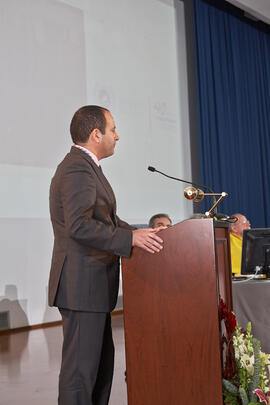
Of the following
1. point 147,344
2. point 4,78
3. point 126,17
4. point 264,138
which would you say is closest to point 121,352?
point 147,344

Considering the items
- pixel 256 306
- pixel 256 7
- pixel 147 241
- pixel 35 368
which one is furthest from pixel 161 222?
pixel 256 7

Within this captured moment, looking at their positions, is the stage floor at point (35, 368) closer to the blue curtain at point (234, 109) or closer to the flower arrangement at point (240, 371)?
the flower arrangement at point (240, 371)

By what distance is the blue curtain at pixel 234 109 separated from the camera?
777cm

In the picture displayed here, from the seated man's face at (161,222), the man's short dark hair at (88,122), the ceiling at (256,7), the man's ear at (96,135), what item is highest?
the ceiling at (256,7)

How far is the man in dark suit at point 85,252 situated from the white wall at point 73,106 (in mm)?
3522

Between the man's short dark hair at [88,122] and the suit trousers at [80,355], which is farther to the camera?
the man's short dark hair at [88,122]

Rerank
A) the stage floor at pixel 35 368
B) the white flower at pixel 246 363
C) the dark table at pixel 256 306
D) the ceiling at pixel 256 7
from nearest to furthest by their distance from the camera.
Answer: the white flower at pixel 246 363 → the stage floor at pixel 35 368 → the dark table at pixel 256 306 → the ceiling at pixel 256 7

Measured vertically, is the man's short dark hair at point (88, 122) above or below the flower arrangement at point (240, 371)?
above

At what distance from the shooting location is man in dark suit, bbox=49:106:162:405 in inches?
70.3

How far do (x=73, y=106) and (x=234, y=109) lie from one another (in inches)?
129

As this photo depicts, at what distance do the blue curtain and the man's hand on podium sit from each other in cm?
586

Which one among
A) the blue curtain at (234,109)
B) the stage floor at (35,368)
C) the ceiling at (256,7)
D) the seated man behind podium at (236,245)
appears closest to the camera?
the stage floor at (35,368)

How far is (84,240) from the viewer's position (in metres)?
1.78

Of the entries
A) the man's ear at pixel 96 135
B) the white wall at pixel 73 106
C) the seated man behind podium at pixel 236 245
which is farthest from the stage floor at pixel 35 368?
the man's ear at pixel 96 135
